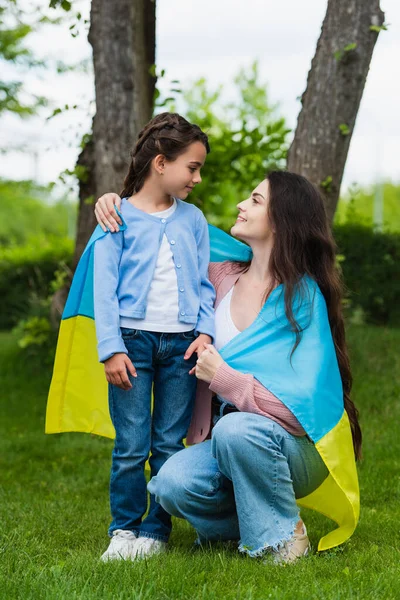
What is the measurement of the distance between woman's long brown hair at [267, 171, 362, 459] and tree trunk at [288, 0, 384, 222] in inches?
72.9

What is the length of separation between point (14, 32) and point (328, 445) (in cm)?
1656

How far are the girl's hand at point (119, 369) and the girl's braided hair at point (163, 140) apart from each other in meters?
0.81

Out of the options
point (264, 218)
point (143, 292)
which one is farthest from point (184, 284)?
point (264, 218)

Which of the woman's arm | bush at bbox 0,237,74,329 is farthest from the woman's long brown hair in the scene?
bush at bbox 0,237,74,329

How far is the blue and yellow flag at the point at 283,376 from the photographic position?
3.29m

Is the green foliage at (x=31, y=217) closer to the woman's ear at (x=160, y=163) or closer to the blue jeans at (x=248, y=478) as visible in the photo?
the woman's ear at (x=160, y=163)

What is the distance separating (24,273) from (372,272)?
17.2 ft

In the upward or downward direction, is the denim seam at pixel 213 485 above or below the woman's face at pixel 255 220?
below

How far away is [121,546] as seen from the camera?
3473mm

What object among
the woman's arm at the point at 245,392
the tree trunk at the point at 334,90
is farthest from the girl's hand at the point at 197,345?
the tree trunk at the point at 334,90

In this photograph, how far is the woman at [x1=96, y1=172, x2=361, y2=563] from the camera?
3252 mm

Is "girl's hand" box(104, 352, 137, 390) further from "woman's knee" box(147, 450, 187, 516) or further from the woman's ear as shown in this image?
the woman's ear

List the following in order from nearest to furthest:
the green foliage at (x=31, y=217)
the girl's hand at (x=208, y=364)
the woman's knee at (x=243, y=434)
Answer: the woman's knee at (x=243, y=434) < the girl's hand at (x=208, y=364) < the green foliage at (x=31, y=217)

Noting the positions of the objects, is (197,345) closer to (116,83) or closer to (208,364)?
(208,364)
